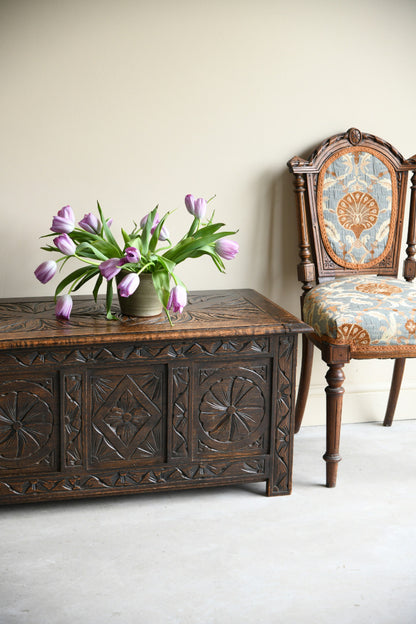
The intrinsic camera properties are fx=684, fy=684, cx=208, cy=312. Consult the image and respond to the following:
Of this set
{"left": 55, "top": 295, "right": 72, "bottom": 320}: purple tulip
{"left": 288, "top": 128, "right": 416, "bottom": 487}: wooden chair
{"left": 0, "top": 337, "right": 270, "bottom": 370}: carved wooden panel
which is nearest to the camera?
{"left": 0, "top": 337, "right": 270, "bottom": 370}: carved wooden panel

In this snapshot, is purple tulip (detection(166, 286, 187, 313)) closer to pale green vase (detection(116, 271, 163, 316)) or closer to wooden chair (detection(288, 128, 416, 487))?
pale green vase (detection(116, 271, 163, 316))

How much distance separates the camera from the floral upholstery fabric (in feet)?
8.23

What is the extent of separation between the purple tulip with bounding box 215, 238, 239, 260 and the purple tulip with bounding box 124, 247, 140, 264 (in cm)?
26

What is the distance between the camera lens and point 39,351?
1919mm

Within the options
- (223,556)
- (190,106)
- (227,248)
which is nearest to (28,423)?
(223,556)

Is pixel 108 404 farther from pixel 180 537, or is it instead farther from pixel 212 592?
pixel 212 592

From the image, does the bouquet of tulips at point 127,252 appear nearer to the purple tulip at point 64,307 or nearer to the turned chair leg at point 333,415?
the purple tulip at point 64,307

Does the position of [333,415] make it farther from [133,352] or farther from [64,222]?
[64,222]

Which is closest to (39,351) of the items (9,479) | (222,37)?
(9,479)

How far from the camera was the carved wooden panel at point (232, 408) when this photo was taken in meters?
2.07

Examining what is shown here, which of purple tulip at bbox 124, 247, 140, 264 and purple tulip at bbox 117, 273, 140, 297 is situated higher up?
purple tulip at bbox 124, 247, 140, 264

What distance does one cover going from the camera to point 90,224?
2.08 meters

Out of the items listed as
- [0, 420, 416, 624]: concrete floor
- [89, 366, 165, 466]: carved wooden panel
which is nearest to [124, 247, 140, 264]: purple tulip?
[89, 366, 165, 466]: carved wooden panel

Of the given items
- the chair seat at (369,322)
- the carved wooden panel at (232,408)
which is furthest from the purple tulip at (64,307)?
the chair seat at (369,322)
